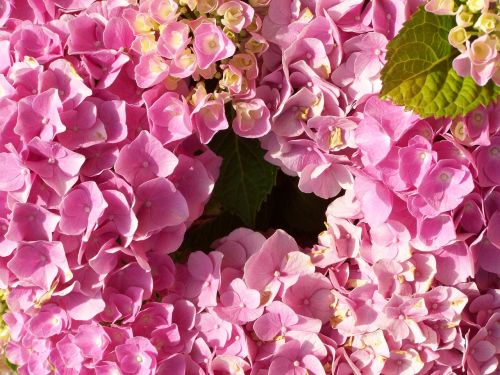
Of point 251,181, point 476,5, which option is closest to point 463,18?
point 476,5

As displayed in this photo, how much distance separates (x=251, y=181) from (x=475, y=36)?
0.29 meters

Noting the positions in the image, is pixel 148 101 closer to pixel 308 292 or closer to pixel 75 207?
pixel 75 207

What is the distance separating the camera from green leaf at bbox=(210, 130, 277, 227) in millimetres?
897

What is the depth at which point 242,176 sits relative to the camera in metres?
0.90

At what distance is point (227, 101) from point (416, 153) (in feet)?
0.66

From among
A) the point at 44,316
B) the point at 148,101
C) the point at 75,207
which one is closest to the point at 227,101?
the point at 148,101

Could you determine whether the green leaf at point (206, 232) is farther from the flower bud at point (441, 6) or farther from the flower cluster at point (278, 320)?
the flower bud at point (441, 6)

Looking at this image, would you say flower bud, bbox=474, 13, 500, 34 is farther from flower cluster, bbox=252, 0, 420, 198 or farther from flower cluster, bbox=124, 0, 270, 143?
flower cluster, bbox=124, 0, 270, 143

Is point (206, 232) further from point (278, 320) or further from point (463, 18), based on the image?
point (463, 18)

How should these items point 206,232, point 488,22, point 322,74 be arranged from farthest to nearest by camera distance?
point 206,232 → point 322,74 → point 488,22

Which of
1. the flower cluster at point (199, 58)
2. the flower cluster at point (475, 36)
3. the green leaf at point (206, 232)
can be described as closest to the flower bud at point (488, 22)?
the flower cluster at point (475, 36)

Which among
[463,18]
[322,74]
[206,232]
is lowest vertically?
[206,232]

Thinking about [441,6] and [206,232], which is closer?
[441,6]

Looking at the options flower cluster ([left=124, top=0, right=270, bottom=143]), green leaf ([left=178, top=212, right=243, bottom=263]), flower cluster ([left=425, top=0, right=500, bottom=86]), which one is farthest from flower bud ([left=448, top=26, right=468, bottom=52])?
green leaf ([left=178, top=212, right=243, bottom=263])
